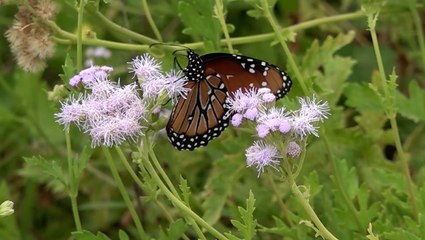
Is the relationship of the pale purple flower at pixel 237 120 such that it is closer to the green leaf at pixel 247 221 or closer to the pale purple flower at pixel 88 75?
the green leaf at pixel 247 221

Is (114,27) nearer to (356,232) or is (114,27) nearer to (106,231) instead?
(356,232)

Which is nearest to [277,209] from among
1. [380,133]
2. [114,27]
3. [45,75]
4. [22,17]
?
[380,133]

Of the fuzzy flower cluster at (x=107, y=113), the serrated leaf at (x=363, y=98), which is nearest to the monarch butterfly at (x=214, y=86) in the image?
the fuzzy flower cluster at (x=107, y=113)

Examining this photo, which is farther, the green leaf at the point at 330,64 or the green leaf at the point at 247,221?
the green leaf at the point at 330,64

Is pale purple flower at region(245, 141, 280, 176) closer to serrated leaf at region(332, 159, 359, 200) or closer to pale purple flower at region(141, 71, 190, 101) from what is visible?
pale purple flower at region(141, 71, 190, 101)

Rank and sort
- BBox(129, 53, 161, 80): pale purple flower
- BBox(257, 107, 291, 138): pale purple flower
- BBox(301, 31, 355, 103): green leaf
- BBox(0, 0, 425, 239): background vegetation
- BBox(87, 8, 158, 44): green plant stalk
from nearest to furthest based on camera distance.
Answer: BBox(257, 107, 291, 138): pale purple flower, BBox(129, 53, 161, 80): pale purple flower, BBox(0, 0, 425, 239): background vegetation, BBox(87, 8, 158, 44): green plant stalk, BBox(301, 31, 355, 103): green leaf

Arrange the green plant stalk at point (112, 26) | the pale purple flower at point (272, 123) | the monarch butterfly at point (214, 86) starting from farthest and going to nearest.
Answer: the green plant stalk at point (112, 26) → the monarch butterfly at point (214, 86) → the pale purple flower at point (272, 123)

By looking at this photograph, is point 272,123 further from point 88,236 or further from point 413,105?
point 413,105

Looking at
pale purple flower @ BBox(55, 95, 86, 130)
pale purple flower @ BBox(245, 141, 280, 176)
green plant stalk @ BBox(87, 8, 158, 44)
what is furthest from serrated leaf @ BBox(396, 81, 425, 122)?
pale purple flower @ BBox(55, 95, 86, 130)

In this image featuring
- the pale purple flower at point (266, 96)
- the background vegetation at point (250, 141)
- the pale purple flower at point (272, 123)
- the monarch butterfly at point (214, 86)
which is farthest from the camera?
the background vegetation at point (250, 141)
